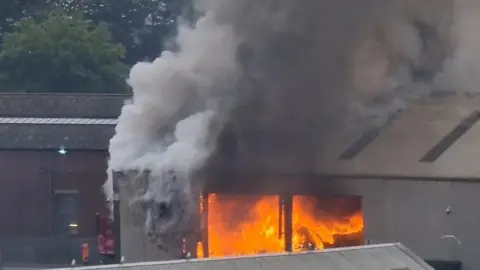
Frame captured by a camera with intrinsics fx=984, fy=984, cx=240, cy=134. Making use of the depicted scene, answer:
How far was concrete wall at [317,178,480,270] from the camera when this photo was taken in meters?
20.7

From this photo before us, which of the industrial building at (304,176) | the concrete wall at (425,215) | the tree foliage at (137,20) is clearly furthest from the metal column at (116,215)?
the tree foliage at (137,20)

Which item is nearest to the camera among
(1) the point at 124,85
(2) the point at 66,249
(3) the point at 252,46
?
(3) the point at 252,46

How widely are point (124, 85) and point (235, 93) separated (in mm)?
25934

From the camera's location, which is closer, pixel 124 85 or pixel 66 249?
pixel 66 249

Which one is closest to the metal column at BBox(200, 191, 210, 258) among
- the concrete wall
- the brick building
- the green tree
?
the concrete wall

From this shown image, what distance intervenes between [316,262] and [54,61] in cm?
3315

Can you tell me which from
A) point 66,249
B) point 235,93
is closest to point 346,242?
point 235,93

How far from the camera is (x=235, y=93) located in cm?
2331

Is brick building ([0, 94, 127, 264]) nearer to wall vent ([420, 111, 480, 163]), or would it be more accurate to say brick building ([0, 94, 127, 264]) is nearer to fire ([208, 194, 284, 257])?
fire ([208, 194, 284, 257])

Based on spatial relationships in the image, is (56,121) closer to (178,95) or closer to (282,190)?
(178,95)

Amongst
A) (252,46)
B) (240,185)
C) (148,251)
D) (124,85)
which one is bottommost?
(148,251)

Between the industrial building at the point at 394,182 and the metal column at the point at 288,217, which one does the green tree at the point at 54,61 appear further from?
the metal column at the point at 288,217

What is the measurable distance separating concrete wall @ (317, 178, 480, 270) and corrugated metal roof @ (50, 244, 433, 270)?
17.4ft

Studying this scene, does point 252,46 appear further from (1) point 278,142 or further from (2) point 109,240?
(2) point 109,240
